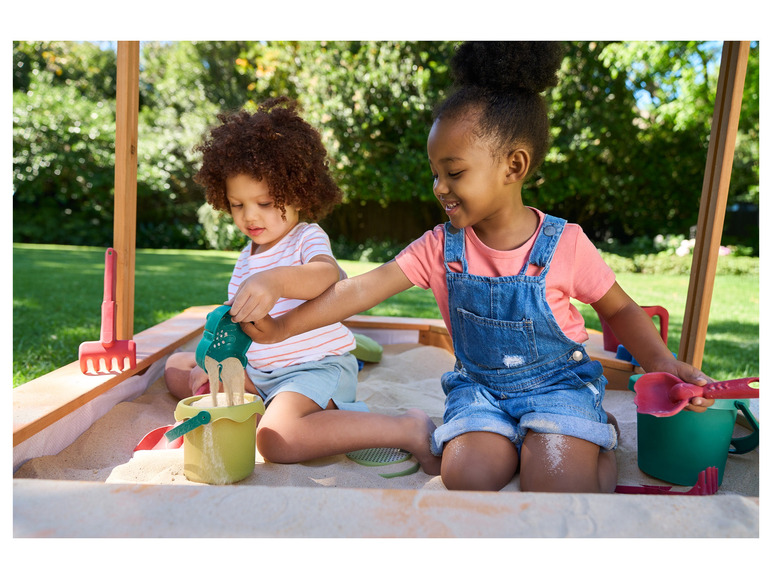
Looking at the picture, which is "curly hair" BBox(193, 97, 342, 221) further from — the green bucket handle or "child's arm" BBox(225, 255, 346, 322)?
the green bucket handle

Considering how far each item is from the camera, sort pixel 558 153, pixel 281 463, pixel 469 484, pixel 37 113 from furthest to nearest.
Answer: pixel 37 113, pixel 558 153, pixel 281 463, pixel 469 484

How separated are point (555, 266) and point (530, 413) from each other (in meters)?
0.42

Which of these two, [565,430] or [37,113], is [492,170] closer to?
[565,430]

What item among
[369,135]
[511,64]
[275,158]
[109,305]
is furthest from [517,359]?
[369,135]

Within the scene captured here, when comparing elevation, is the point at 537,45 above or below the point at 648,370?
above

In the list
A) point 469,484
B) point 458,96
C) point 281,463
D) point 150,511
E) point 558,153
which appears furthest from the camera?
point 558,153

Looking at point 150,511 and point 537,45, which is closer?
point 150,511

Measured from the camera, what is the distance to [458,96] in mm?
1652

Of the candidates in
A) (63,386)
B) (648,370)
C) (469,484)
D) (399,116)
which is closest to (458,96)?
(648,370)

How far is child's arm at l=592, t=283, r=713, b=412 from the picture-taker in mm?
1573

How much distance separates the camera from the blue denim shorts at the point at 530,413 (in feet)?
5.23

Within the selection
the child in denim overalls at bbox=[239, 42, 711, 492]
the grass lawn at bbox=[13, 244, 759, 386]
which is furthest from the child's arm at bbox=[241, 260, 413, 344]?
the grass lawn at bbox=[13, 244, 759, 386]

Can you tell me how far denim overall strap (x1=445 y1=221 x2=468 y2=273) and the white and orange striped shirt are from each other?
46cm

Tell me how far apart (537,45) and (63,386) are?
172 centimetres
